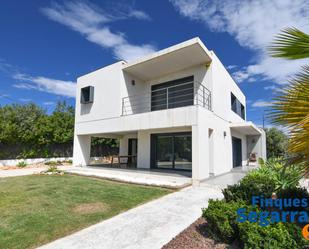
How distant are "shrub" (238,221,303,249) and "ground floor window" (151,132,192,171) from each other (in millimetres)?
9059

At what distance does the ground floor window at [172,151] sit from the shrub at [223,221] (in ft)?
26.8

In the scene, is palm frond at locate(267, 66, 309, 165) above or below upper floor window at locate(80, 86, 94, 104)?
below

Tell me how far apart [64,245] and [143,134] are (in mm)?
10805

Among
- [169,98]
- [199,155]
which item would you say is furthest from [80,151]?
[199,155]

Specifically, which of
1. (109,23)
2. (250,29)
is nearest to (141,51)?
(109,23)

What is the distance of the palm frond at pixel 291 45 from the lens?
2941 millimetres

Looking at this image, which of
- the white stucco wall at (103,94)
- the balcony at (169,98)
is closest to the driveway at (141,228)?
the balcony at (169,98)

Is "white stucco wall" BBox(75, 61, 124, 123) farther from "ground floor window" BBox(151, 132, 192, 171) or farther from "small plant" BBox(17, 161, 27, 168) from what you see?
"small plant" BBox(17, 161, 27, 168)

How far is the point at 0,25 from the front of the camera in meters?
13.7

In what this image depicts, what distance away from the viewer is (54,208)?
6055mm

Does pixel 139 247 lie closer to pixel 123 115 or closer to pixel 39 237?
pixel 39 237

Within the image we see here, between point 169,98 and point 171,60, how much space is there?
2.86m

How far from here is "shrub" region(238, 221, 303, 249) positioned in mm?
2990

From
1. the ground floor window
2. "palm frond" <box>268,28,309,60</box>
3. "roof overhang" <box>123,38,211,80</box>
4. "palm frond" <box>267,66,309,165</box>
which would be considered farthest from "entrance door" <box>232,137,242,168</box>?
"palm frond" <box>267,66,309,165</box>
